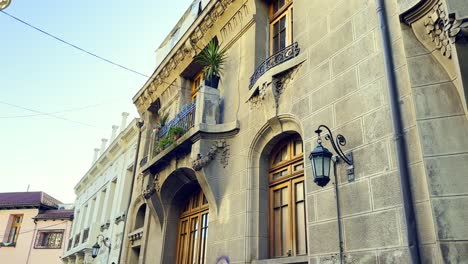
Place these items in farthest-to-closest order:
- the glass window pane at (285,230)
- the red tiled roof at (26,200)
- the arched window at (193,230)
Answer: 1. the red tiled roof at (26,200)
2. the arched window at (193,230)
3. the glass window pane at (285,230)

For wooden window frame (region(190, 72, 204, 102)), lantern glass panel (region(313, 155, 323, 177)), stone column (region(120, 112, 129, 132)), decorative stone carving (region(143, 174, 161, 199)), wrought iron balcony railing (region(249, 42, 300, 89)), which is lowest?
lantern glass panel (region(313, 155, 323, 177))

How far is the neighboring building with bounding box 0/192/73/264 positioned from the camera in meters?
28.9

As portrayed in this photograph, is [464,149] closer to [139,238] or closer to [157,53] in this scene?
[139,238]

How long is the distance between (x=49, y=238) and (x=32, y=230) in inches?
62.4

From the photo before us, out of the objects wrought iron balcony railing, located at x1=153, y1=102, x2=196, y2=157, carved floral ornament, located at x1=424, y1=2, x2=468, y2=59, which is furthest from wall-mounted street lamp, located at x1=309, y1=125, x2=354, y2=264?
wrought iron balcony railing, located at x1=153, y1=102, x2=196, y2=157

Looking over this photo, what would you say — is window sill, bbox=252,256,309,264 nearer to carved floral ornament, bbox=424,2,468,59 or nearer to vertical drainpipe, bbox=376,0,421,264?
vertical drainpipe, bbox=376,0,421,264

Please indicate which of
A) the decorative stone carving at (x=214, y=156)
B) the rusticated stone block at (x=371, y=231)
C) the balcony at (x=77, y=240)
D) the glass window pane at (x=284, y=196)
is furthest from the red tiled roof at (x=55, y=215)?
the rusticated stone block at (x=371, y=231)

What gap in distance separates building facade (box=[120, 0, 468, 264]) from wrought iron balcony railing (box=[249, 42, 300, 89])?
0.11ft

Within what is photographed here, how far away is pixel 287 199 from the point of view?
7074mm

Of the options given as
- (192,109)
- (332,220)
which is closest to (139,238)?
(192,109)

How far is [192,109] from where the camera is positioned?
9.96m

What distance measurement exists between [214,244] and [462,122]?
5426 millimetres

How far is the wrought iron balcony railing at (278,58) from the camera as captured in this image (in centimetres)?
744

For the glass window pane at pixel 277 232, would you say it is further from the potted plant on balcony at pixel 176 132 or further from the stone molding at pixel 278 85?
the potted plant on balcony at pixel 176 132
